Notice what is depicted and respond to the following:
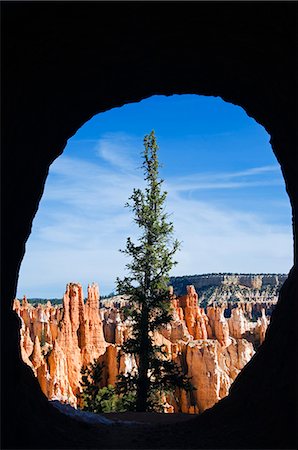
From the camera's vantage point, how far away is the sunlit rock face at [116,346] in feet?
126

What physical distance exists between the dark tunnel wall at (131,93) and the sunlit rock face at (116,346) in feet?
55.6

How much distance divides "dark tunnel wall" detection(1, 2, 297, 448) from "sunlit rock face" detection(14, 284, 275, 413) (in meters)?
16.9

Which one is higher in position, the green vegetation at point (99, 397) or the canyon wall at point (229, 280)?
the canyon wall at point (229, 280)

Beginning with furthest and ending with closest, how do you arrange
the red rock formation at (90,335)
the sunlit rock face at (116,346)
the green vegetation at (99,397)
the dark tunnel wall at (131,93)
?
the red rock formation at (90,335) < the sunlit rock face at (116,346) < the green vegetation at (99,397) < the dark tunnel wall at (131,93)

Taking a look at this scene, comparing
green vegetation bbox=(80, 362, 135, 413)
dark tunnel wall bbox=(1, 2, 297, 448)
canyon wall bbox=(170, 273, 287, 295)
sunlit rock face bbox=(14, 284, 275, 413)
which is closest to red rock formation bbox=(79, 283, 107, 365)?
sunlit rock face bbox=(14, 284, 275, 413)

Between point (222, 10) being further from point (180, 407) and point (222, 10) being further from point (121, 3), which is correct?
point (180, 407)

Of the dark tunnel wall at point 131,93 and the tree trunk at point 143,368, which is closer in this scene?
the dark tunnel wall at point 131,93

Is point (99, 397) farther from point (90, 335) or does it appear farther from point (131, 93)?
point (90, 335)

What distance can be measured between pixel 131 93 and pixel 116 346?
2826cm

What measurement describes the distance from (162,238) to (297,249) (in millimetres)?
13584

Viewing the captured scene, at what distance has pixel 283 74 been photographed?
20.7ft

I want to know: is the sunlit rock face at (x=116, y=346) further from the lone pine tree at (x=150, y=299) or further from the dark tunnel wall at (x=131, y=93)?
the dark tunnel wall at (x=131, y=93)

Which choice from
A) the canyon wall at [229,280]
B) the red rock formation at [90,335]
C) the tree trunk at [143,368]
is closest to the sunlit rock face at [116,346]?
the red rock formation at [90,335]

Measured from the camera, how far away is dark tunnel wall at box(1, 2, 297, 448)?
5.59 meters
